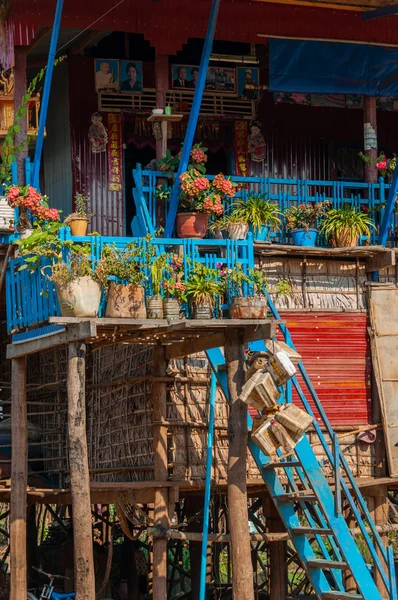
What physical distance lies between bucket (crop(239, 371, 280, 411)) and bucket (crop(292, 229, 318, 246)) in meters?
2.92

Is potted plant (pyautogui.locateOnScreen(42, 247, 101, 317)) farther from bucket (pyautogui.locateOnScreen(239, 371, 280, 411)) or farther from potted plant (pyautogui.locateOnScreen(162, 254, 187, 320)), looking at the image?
bucket (pyautogui.locateOnScreen(239, 371, 280, 411))

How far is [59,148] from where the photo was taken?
62.4ft

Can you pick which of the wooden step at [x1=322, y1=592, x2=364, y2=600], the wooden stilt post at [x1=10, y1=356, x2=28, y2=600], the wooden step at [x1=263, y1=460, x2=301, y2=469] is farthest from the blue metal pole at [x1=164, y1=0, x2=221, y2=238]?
the wooden step at [x1=322, y1=592, x2=364, y2=600]

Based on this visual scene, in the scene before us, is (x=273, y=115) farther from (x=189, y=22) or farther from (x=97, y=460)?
(x=97, y=460)

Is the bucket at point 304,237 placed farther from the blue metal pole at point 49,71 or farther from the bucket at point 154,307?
the blue metal pole at point 49,71

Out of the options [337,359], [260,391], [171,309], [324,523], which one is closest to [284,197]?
[337,359]

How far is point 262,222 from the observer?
1537 cm

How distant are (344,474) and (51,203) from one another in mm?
6654

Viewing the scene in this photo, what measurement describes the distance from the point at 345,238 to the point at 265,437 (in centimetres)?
340

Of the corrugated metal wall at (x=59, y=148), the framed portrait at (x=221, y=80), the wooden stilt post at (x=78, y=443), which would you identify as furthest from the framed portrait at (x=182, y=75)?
the wooden stilt post at (x=78, y=443)

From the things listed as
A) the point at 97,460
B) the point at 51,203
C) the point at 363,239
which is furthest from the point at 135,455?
the point at 51,203

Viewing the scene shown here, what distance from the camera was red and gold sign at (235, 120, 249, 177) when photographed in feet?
61.9

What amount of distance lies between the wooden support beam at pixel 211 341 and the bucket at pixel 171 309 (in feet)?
2.11

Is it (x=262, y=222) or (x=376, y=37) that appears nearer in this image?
(x=262, y=222)
